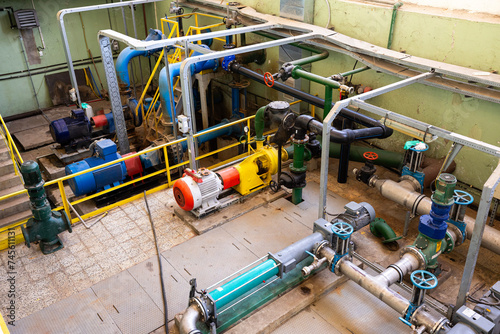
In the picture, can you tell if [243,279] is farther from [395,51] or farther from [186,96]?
[395,51]

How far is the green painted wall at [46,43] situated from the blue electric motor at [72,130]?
192 inches

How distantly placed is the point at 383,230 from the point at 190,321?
11.5 ft

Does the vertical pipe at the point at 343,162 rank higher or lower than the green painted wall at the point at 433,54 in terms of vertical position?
lower

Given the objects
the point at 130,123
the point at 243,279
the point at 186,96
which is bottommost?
the point at 130,123

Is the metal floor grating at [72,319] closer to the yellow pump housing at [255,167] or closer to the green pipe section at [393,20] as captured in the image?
the yellow pump housing at [255,167]

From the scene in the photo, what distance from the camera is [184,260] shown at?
660 centimetres

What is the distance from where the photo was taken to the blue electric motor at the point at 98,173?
830 cm

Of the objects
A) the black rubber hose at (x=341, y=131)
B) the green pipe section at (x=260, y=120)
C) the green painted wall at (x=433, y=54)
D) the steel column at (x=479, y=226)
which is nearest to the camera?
the steel column at (x=479, y=226)

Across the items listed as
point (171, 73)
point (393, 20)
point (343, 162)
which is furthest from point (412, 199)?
point (171, 73)

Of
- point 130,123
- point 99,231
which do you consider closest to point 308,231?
point 99,231

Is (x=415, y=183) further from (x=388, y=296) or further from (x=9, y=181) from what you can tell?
(x=9, y=181)

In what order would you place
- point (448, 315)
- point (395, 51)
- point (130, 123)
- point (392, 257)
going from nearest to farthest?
point (448, 315), point (392, 257), point (395, 51), point (130, 123)

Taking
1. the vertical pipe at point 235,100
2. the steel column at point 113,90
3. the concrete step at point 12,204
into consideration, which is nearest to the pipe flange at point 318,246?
the concrete step at point 12,204

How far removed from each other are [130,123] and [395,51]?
795 centimetres
